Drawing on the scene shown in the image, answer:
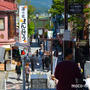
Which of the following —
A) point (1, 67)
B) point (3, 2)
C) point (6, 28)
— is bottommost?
point (1, 67)

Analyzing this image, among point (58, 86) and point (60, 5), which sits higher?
point (60, 5)

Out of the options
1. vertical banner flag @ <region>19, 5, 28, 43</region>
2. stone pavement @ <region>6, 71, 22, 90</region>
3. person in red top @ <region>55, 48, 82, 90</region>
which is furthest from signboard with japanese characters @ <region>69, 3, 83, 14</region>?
person in red top @ <region>55, 48, 82, 90</region>

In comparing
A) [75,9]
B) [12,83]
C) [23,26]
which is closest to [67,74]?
[75,9]

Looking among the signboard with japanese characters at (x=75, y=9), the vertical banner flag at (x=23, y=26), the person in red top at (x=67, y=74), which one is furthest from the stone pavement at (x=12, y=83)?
the person in red top at (x=67, y=74)

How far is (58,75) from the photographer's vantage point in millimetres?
5797

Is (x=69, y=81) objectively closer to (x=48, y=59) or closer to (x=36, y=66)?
(x=48, y=59)

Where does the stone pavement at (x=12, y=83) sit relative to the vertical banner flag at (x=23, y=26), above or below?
below

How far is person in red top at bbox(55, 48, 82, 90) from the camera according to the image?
18.6ft

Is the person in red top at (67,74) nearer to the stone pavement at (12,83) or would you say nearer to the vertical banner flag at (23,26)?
the vertical banner flag at (23,26)

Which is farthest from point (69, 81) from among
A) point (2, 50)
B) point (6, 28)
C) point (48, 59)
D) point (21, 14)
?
point (6, 28)

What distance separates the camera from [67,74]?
5695 millimetres

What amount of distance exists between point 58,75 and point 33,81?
820cm

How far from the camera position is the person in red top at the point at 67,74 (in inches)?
223

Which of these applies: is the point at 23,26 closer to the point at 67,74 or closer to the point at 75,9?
the point at 75,9
